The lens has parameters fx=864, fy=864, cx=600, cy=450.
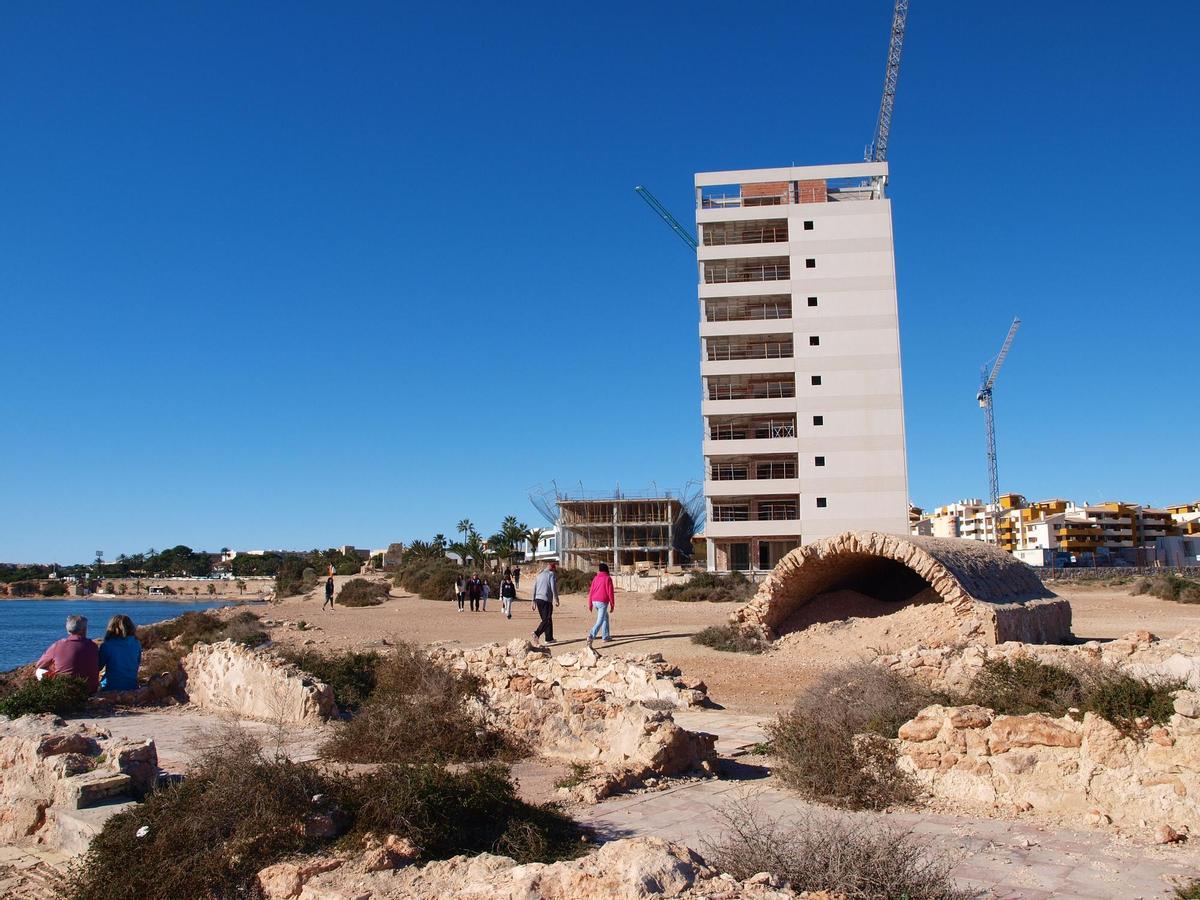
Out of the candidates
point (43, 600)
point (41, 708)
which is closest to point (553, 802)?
point (41, 708)

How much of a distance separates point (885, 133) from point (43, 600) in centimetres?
11816

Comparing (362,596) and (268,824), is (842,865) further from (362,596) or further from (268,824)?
(362,596)

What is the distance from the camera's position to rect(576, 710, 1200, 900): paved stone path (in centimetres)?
484

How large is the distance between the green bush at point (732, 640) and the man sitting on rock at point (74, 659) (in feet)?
37.8

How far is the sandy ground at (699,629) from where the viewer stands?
592 inches

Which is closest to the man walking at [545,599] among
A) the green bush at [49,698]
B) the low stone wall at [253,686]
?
the low stone wall at [253,686]

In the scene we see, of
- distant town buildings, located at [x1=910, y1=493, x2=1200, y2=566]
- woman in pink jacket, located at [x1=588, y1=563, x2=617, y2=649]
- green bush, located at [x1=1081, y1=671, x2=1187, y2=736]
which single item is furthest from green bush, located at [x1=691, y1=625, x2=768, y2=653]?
distant town buildings, located at [x1=910, y1=493, x2=1200, y2=566]

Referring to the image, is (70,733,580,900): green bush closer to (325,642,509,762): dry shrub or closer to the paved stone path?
the paved stone path

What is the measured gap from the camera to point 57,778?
6047mm

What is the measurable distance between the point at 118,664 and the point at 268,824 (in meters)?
8.32

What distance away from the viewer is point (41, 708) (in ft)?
33.2

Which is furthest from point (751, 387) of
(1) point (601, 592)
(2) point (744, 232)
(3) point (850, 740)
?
(3) point (850, 740)

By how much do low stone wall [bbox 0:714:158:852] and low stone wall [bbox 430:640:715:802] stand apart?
325 centimetres

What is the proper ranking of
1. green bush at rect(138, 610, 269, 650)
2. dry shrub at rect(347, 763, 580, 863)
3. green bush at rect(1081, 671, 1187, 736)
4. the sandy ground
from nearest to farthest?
dry shrub at rect(347, 763, 580, 863) < green bush at rect(1081, 671, 1187, 736) < the sandy ground < green bush at rect(138, 610, 269, 650)
